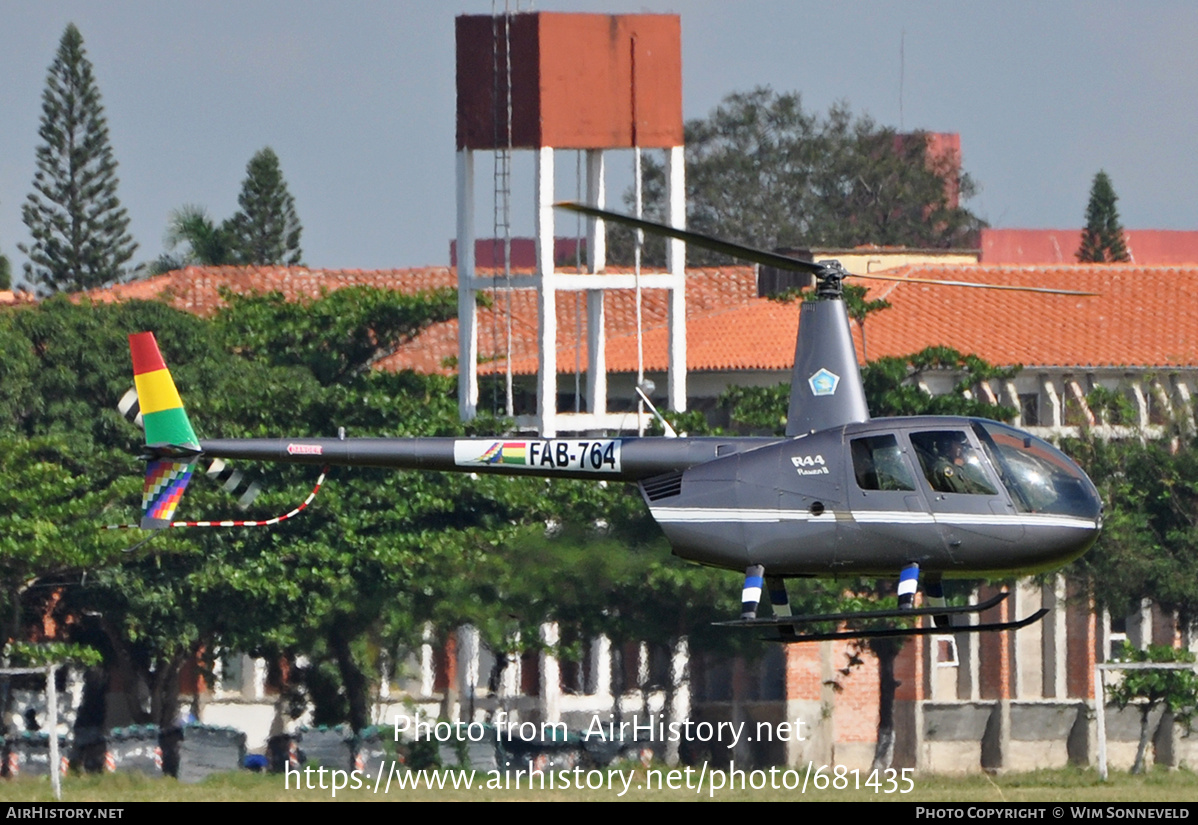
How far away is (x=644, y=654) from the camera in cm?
3584

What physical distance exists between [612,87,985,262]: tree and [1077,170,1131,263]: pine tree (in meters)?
8.40

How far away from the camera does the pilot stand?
1950cm

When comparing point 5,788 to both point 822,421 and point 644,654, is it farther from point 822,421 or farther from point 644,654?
point 822,421

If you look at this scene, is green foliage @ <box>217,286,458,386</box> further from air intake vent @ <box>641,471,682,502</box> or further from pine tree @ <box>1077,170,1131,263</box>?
pine tree @ <box>1077,170,1131,263</box>

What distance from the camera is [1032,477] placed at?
19484 millimetres

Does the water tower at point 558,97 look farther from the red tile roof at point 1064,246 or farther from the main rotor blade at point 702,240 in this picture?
the red tile roof at point 1064,246

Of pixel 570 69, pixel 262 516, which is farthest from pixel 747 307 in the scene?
pixel 262 516

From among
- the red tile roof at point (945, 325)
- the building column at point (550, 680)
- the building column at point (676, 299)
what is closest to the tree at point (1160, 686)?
the red tile roof at point (945, 325)

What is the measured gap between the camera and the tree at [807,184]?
266 feet

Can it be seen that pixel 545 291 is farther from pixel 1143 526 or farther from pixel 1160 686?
pixel 1160 686

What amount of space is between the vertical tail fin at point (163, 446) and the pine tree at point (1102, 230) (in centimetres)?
4964

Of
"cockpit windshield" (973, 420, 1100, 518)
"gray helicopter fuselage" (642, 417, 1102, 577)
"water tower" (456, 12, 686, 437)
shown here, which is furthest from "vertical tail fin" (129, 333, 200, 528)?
"water tower" (456, 12, 686, 437)

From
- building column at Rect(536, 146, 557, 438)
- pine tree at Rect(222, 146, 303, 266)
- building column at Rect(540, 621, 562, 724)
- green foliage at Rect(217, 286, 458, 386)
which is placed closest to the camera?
building column at Rect(540, 621, 562, 724)

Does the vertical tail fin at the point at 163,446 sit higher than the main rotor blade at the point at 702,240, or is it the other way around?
the main rotor blade at the point at 702,240
